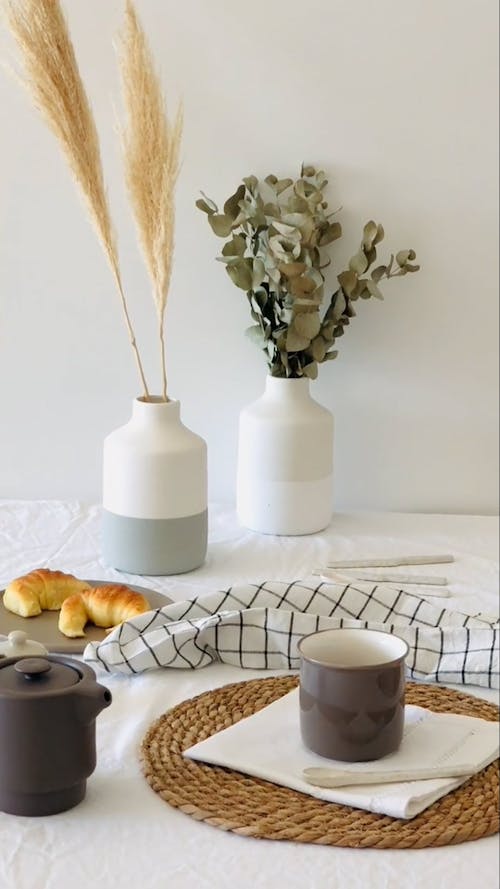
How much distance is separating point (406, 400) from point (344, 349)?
96 millimetres

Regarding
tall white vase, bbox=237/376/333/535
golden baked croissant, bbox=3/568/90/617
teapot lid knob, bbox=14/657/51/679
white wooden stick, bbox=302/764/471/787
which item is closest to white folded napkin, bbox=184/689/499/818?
white wooden stick, bbox=302/764/471/787

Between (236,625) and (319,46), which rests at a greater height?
(319,46)

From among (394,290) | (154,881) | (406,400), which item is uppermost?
(394,290)

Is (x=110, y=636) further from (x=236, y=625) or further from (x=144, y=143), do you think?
(x=144, y=143)

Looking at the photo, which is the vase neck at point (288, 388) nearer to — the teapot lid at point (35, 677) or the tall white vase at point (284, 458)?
the tall white vase at point (284, 458)

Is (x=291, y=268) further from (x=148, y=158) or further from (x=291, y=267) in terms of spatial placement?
(x=148, y=158)

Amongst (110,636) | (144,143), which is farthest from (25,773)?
(144,143)

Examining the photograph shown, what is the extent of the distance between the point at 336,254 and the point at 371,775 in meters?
0.81

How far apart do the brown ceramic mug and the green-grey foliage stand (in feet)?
1.96

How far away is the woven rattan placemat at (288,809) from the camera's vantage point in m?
0.70

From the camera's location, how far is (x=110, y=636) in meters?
0.94

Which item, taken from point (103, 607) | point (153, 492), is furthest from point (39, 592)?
point (153, 492)

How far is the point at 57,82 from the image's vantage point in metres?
1.19

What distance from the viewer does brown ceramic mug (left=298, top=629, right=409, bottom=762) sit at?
76cm
